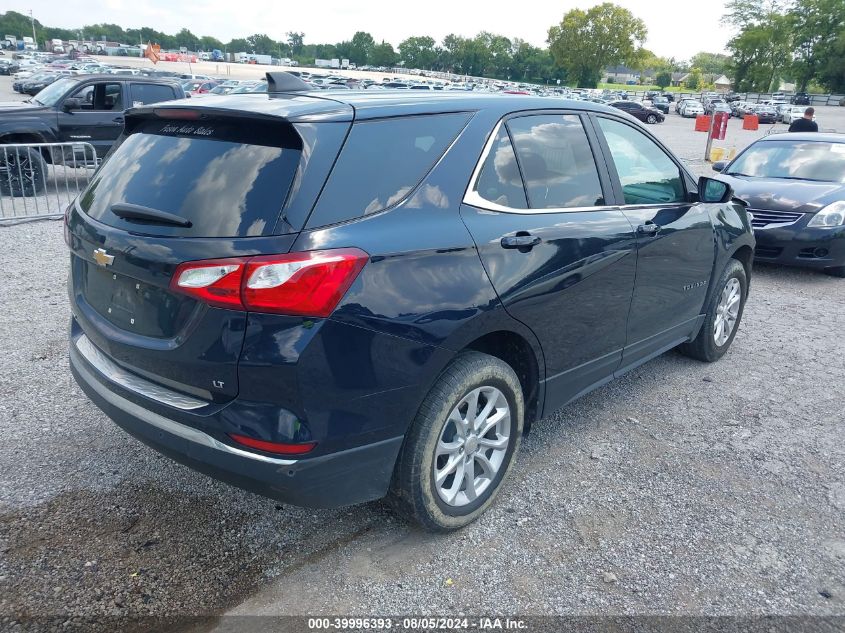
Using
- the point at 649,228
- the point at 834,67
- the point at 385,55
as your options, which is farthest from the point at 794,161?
the point at 385,55

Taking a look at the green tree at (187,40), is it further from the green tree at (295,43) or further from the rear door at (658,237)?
the rear door at (658,237)

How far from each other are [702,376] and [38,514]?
14.3 ft

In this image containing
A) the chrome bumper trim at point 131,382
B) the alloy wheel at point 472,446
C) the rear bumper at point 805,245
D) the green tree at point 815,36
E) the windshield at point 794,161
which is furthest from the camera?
the green tree at point 815,36

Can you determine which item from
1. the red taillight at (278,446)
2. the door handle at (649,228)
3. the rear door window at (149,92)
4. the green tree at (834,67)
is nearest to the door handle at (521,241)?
the door handle at (649,228)

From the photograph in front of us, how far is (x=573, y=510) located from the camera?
334 centimetres

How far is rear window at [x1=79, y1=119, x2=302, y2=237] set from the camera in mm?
2457

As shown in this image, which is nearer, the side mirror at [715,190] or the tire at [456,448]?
the tire at [456,448]

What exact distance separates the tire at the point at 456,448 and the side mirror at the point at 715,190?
234 centimetres

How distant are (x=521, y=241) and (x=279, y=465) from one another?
144 cm

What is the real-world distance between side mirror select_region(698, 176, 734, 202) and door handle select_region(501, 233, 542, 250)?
2054mm

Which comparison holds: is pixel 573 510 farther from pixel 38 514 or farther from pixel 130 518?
pixel 38 514

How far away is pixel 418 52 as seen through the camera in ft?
486

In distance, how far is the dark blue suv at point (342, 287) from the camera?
7.87 ft

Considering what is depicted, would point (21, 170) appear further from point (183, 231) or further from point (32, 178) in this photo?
point (183, 231)
